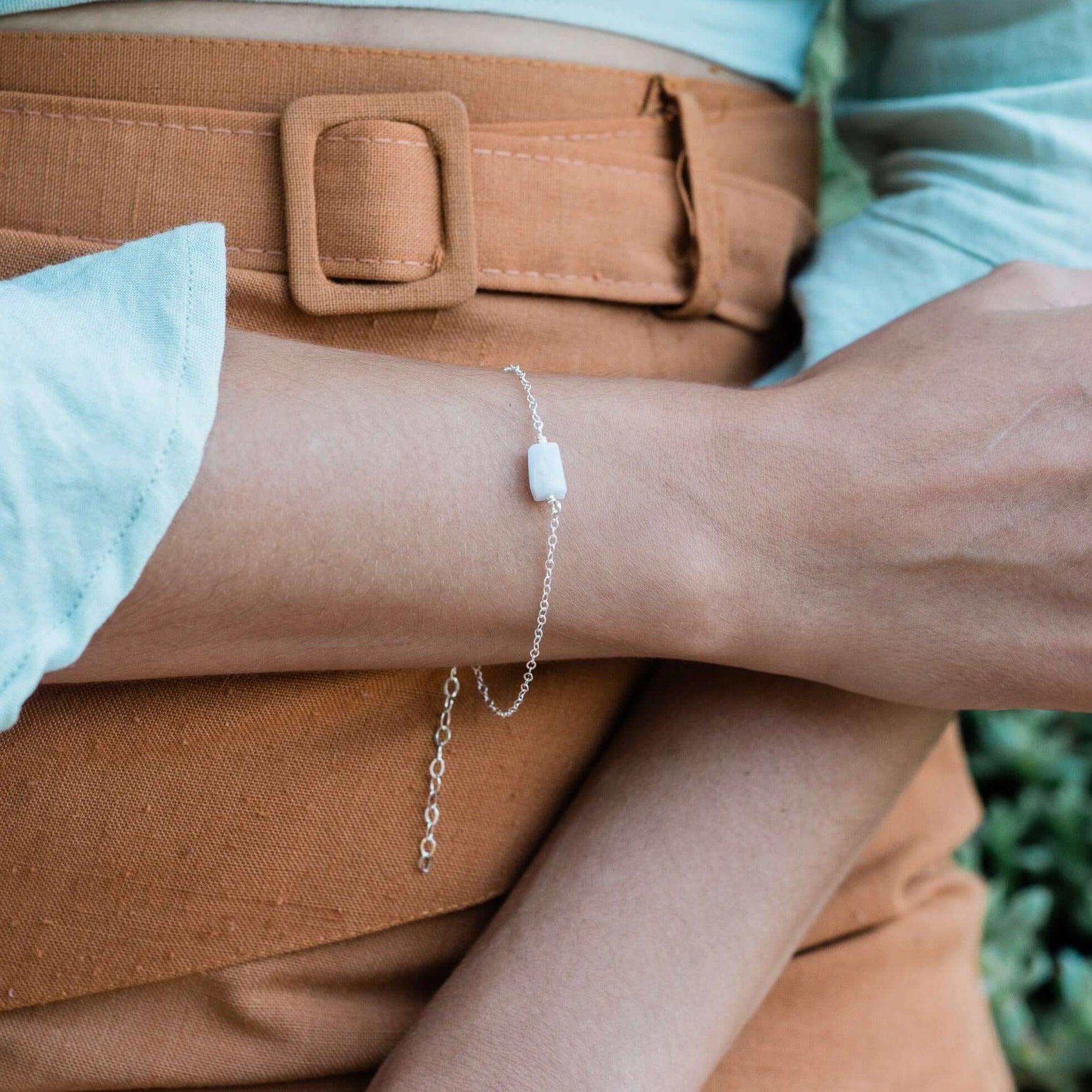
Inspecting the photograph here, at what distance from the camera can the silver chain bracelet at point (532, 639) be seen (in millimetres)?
718

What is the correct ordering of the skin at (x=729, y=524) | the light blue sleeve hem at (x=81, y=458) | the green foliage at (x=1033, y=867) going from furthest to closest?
1. the green foliage at (x=1033, y=867)
2. the skin at (x=729, y=524)
3. the light blue sleeve hem at (x=81, y=458)

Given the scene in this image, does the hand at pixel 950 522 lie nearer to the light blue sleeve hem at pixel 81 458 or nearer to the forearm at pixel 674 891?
the forearm at pixel 674 891

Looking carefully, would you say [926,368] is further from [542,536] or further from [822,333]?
[542,536]

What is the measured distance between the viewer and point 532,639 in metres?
0.78

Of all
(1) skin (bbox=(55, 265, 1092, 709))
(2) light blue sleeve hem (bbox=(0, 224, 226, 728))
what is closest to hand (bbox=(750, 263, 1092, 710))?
(1) skin (bbox=(55, 265, 1092, 709))

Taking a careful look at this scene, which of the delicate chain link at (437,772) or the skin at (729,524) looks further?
the delicate chain link at (437,772)

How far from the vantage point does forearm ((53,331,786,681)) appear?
665 mm

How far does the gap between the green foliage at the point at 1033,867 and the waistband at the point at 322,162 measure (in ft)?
2.45

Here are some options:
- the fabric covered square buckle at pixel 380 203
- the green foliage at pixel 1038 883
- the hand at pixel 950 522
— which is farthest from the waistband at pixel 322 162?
the green foliage at pixel 1038 883

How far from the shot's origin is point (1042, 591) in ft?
2.58

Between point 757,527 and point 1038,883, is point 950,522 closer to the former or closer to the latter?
point 757,527

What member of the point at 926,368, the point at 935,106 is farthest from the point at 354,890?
the point at 935,106

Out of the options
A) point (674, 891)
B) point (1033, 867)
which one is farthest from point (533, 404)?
point (1033, 867)

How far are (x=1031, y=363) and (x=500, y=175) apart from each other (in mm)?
426
